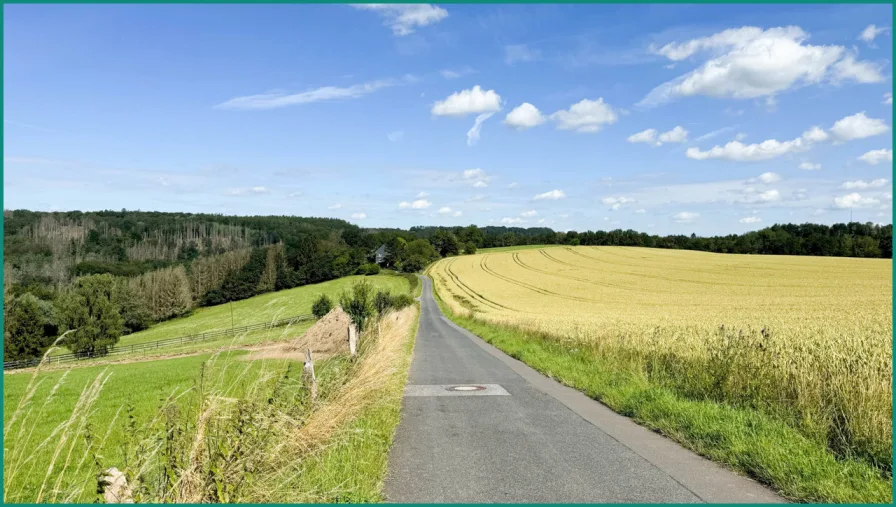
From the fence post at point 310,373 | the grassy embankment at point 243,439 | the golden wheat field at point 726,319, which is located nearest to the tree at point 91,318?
the golden wheat field at point 726,319

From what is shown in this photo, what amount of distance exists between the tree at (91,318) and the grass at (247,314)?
376cm

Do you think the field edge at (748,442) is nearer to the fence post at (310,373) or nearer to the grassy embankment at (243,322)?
the fence post at (310,373)

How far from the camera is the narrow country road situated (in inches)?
227

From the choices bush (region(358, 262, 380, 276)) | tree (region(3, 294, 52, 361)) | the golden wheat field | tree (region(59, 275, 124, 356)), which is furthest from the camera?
bush (region(358, 262, 380, 276))

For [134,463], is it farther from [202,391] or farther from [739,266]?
[739,266]

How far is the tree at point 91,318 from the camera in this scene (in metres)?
51.6

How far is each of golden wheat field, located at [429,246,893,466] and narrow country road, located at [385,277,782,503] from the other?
6.37 ft

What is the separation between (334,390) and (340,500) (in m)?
3.00

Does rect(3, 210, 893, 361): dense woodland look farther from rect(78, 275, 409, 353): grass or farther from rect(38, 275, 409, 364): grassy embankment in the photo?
rect(38, 275, 409, 364): grassy embankment

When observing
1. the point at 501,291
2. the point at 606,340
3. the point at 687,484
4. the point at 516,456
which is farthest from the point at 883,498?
the point at 501,291

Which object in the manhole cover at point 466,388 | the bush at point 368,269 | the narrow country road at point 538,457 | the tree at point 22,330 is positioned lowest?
the tree at point 22,330

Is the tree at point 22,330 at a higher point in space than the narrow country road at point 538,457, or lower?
lower

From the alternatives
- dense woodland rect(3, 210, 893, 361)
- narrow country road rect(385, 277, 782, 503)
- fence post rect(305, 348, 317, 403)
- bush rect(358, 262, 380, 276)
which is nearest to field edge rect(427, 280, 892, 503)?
narrow country road rect(385, 277, 782, 503)

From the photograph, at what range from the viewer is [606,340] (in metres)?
16.3
